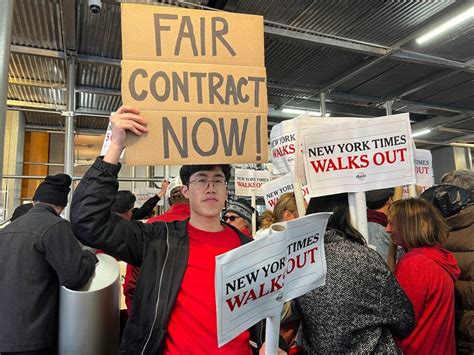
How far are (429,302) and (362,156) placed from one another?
0.72 m

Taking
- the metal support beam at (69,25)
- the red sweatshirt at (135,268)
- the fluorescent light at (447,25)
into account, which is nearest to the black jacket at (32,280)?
the red sweatshirt at (135,268)

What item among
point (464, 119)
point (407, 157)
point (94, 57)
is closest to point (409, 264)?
point (407, 157)

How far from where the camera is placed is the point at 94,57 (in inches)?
183

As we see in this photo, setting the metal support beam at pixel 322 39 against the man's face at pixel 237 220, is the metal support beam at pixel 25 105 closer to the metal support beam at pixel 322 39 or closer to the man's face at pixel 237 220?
the metal support beam at pixel 322 39

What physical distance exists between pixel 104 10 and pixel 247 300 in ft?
11.7

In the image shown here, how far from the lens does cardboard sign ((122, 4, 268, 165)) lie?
1439 millimetres

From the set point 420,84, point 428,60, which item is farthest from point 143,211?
point 420,84

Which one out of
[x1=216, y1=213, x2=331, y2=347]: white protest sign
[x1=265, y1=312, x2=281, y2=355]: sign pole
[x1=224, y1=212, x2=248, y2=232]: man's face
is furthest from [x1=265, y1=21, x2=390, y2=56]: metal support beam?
[x1=265, y1=312, x2=281, y2=355]: sign pole

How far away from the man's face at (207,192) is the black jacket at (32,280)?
2.40 feet

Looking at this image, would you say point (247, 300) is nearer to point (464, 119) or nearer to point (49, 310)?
point (49, 310)

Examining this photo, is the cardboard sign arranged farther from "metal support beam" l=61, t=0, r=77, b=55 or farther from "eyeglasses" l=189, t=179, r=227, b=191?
"metal support beam" l=61, t=0, r=77, b=55

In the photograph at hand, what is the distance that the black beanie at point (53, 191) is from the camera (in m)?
2.38

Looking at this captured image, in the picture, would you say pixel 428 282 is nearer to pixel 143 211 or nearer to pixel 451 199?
pixel 451 199

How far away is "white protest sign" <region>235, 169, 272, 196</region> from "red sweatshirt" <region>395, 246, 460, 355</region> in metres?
3.05
